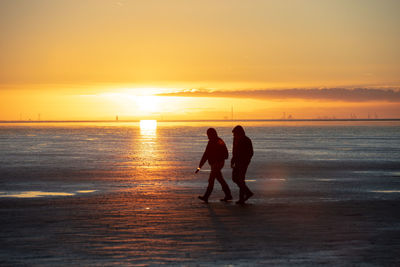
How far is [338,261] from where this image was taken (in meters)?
7.61

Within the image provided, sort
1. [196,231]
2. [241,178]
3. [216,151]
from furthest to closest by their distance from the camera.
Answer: [216,151] < [241,178] < [196,231]

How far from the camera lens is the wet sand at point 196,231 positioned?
782 cm

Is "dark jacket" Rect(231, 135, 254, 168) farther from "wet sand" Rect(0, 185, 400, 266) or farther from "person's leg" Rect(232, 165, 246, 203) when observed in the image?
"wet sand" Rect(0, 185, 400, 266)

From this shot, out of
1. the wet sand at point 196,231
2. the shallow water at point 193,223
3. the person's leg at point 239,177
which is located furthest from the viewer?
the person's leg at point 239,177

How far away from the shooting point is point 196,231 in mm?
9781

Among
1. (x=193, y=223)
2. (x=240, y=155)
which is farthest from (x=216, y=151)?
(x=193, y=223)

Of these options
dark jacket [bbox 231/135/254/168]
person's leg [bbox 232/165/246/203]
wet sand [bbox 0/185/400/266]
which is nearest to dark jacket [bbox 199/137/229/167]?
dark jacket [bbox 231/135/254/168]

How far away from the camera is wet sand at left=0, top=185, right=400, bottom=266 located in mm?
7816

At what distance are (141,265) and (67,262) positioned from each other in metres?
Result: 1.00

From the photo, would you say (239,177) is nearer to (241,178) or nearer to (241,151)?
(241,178)

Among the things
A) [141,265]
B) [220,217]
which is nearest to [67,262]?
[141,265]

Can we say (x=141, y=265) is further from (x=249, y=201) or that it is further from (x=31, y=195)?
(x=31, y=195)

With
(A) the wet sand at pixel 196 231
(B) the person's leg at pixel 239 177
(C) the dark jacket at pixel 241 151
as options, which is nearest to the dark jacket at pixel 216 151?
(C) the dark jacket at pixel 241 151

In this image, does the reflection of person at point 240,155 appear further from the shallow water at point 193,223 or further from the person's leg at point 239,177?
the shallow water at point 193,223
